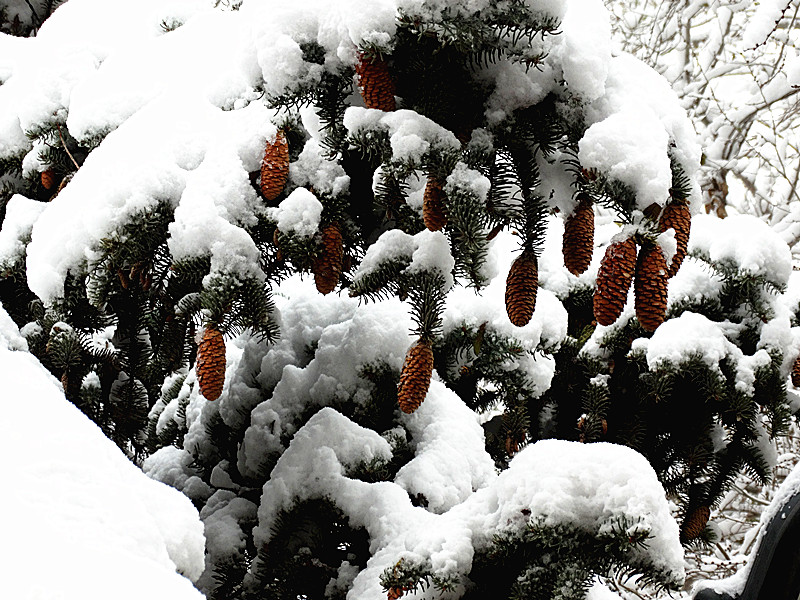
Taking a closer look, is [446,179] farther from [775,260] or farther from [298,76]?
[775,260]

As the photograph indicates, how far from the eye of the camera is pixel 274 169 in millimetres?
1979

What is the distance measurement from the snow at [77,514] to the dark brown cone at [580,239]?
1.08 m

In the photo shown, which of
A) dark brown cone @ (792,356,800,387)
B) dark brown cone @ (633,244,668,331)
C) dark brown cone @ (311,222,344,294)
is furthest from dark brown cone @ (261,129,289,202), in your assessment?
dark brown cone @ (792,356,800,387)

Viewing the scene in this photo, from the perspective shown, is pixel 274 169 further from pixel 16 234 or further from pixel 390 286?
pixel 16 234

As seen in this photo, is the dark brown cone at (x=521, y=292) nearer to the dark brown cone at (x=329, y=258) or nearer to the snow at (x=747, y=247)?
the dark brown cone at (x=329, y=258)

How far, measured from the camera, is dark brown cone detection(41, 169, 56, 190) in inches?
104

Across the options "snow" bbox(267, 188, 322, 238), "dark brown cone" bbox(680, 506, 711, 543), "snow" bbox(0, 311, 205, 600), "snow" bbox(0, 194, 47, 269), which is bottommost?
"dark brown cone" bbox(680, 506, 711, 543)

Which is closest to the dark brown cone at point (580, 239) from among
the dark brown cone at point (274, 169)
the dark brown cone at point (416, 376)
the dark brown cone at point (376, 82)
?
the dark brown cone at point (416, 376)

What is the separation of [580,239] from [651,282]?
0.20m

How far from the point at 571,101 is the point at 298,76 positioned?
68cm

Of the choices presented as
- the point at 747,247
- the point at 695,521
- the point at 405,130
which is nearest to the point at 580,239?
the point at 405,130

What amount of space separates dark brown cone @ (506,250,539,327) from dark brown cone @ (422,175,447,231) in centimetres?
26

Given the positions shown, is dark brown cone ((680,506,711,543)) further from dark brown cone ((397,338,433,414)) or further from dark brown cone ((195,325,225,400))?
dark brown cone ((195,325,225,400))

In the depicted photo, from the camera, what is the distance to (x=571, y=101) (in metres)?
1.94
